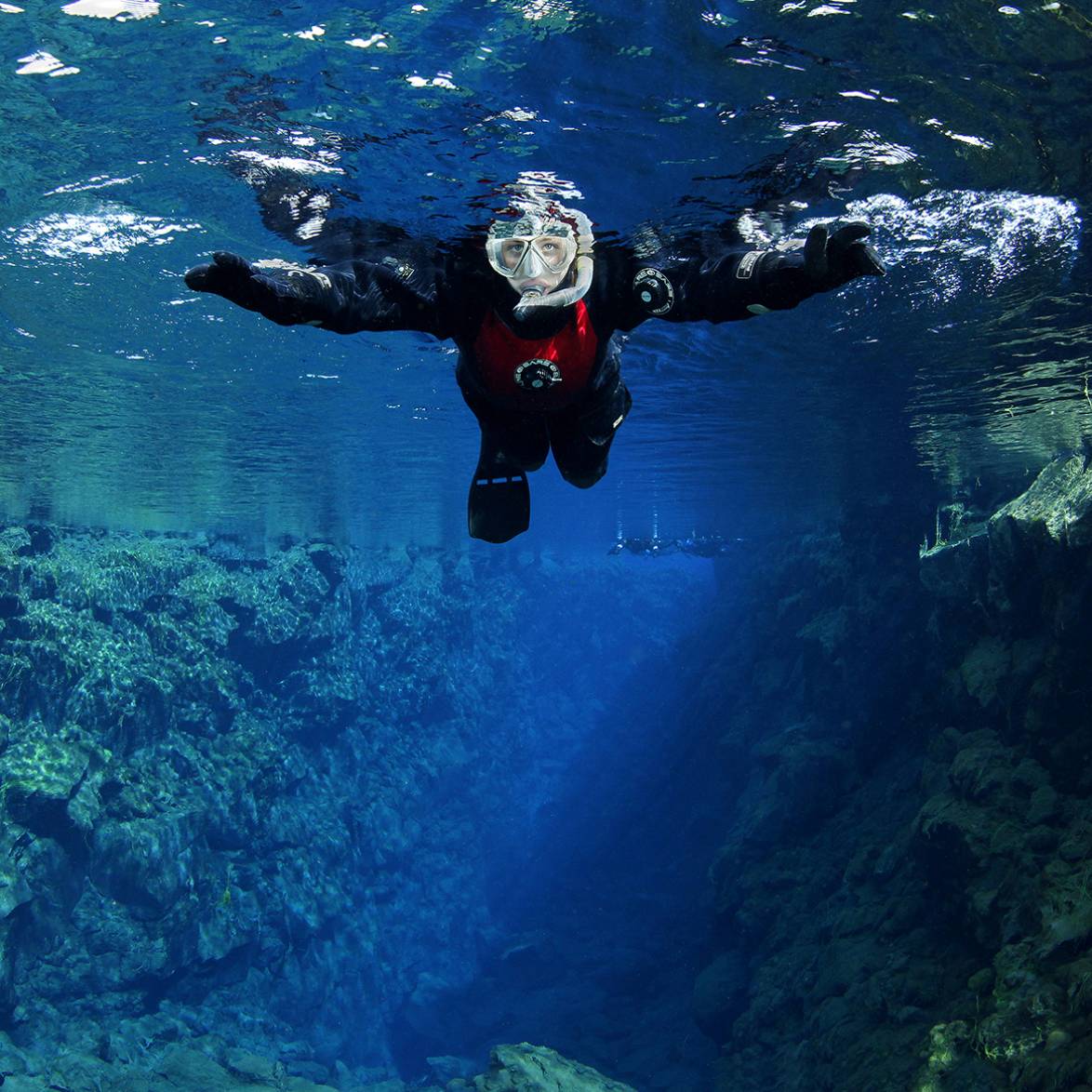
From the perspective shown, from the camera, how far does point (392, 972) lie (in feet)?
88.4

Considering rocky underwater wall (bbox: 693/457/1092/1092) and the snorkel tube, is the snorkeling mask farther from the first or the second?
rocky underwater wall (bbox: 693/457/1092/1092)

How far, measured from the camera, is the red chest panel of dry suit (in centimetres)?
392

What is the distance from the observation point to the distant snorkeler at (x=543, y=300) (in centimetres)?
307

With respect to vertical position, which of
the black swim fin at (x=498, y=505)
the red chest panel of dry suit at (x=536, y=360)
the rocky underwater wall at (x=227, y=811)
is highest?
the red chest panel of dry suit at (x=536, y=360)

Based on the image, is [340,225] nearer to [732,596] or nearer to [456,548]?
[732,596]

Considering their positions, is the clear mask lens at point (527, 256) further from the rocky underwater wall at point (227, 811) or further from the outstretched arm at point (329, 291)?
the rocky underwater wall at point (227, 811)

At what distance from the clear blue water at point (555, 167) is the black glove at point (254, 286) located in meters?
4.10

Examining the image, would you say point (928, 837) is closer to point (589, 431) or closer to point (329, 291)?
point (589, 431)

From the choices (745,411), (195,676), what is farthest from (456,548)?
(745,411)

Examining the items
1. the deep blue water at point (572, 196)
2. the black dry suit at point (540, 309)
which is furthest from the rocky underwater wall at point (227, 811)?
the black dry suit at point (540, 309)

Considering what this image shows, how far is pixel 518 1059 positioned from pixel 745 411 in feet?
50.4

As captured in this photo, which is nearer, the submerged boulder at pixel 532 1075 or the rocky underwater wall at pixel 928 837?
the rocky underwater wall at pixel 928 837

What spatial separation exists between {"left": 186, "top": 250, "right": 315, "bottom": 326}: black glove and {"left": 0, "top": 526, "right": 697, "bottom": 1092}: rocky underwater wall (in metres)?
14.8

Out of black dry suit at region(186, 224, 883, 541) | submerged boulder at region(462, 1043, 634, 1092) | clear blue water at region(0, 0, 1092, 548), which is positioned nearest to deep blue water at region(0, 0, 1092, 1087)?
clear blue water at region(0, 0, 1092, 548)
